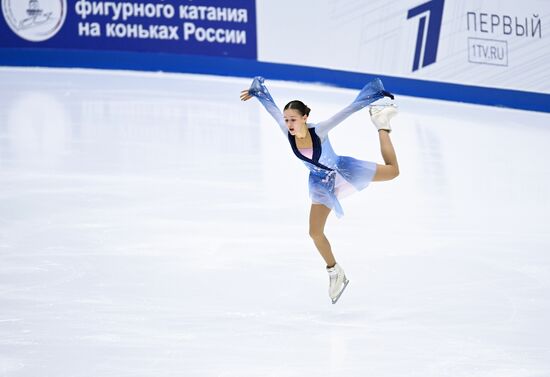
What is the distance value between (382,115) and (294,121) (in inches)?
20.4

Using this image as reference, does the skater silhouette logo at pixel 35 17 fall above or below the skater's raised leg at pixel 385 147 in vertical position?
above

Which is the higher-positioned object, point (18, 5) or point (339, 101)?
point (18, 5)

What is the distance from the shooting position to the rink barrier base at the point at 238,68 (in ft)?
44.3

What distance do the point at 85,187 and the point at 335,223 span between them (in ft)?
7.09

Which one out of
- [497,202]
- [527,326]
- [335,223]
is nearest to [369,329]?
[527,326]

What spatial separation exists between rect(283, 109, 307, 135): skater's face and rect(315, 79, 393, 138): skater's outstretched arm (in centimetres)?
13

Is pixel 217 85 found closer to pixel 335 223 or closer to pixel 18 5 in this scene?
pixel 18 5

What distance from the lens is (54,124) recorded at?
1139 cm

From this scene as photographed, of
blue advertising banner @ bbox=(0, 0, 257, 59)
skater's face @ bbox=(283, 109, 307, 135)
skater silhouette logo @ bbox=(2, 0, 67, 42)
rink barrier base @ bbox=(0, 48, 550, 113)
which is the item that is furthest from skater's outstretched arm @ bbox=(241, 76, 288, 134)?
skater silhouette logo @ bbox=(2, 0, 67, 42)

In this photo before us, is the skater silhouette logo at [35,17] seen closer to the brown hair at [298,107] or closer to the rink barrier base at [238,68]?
the rink barrier base at [238,68]

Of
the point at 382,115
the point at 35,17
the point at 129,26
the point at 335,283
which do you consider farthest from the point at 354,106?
the point at 35,17

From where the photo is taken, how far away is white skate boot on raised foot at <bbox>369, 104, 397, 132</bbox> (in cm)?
542

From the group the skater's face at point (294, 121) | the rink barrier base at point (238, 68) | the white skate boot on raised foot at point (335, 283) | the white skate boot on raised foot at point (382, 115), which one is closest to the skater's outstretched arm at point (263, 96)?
the skater's face at point (294, 121)

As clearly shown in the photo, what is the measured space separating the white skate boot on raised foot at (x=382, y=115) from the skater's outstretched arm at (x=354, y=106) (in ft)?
0.27
